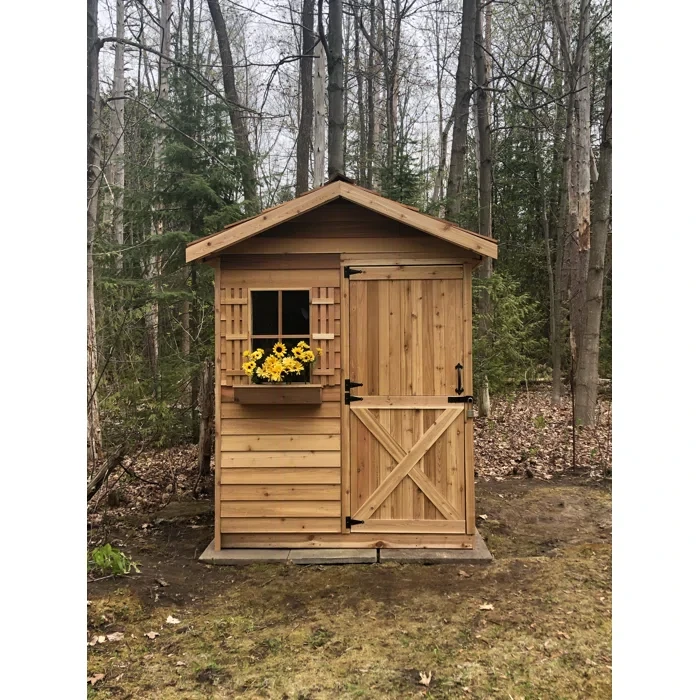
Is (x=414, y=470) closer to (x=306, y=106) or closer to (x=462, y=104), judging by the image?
(x=462, y=104)

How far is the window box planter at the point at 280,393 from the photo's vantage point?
422 centimetres

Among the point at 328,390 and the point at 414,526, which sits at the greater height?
the point at 328,390

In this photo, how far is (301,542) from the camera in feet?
14.4

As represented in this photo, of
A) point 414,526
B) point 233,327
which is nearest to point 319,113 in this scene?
point 233,327

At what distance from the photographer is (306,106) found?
33.0ft

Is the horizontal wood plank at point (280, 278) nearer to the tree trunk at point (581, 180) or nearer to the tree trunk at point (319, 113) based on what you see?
the tree trunk at point (581, 180)

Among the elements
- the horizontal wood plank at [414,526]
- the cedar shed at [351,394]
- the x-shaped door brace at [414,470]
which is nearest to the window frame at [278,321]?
the cedar shed at [351,394]

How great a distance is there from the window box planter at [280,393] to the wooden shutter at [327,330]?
0.18 metres

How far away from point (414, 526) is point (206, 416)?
8.19 feet

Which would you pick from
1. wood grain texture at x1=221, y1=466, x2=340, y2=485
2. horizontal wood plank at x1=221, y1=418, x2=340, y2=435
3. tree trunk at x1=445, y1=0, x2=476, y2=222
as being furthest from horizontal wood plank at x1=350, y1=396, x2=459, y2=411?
tree trunk at x1=445, y1=0, x2=476, y2=222

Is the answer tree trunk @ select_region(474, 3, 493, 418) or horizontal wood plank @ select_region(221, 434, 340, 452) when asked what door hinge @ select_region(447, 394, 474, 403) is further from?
tree trunk @ select_region(474, 3, 493, 418)

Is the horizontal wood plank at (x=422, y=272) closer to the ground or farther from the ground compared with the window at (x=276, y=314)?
farther from the ground
